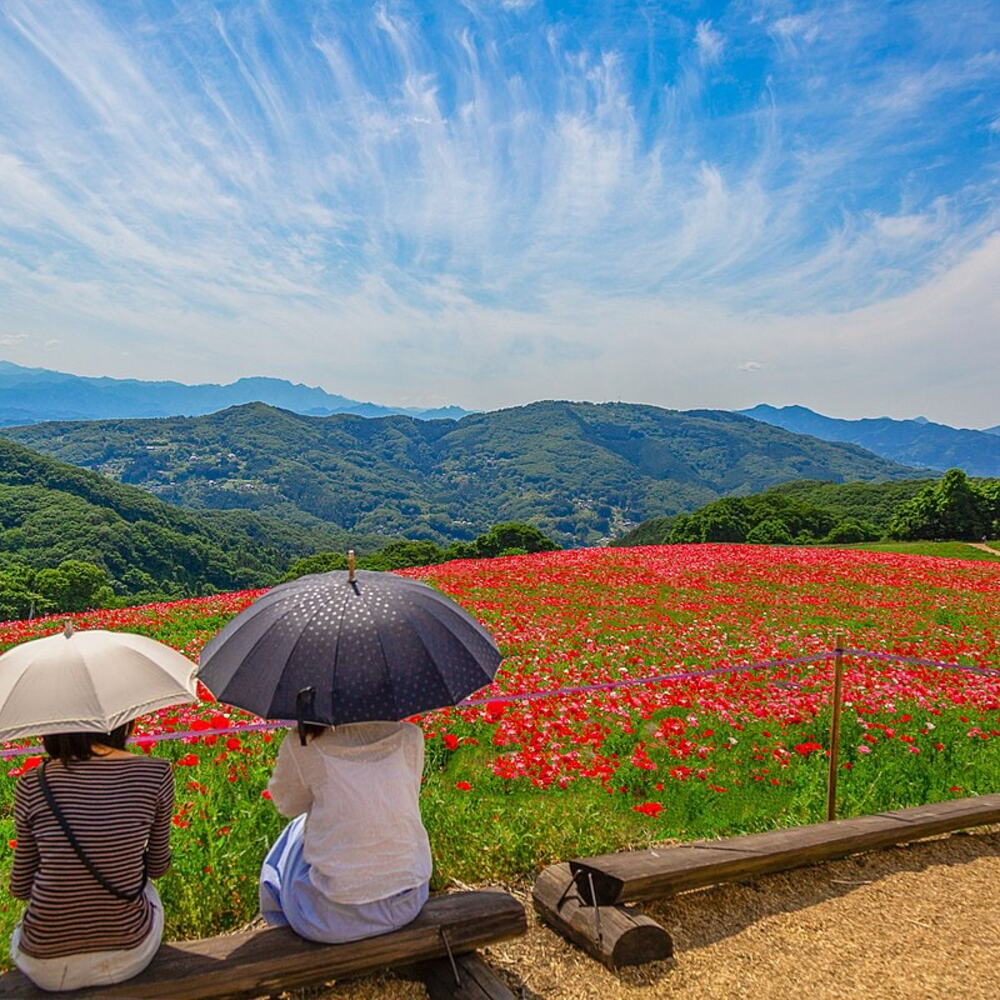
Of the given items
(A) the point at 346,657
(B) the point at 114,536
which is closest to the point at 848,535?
(A) the point at 346,657

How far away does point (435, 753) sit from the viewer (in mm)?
7141

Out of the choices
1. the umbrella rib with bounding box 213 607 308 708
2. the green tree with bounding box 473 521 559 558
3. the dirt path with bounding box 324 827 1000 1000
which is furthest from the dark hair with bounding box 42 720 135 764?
the green tree with bounding box 473 521 559 558

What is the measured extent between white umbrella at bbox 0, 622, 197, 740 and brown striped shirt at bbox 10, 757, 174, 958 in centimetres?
25

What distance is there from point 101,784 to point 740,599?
15880 millimetres

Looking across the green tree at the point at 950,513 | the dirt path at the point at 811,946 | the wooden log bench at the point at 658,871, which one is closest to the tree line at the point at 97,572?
the green tree at the point at 950,513

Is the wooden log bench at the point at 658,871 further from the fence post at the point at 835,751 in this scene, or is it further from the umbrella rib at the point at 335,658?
the umbrella rib at the point at 335,658

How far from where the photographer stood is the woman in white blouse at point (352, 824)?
3.24 m

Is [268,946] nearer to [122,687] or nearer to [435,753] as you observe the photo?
[122,687]

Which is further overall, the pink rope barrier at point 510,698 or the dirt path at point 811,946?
the pink rope barrier at point 510,698

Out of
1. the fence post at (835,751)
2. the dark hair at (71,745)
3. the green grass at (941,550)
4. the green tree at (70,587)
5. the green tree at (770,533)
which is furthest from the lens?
the green tree at (770,533)

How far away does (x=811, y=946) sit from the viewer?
13.8 ft

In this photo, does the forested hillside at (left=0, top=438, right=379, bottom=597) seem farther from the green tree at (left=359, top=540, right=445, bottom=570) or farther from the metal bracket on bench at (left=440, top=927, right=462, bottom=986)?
the metal bracket on bench at (left=440, top=927, right=462, bottom=986)

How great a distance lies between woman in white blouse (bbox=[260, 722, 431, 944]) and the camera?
128 inches

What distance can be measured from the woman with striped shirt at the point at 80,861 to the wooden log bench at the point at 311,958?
0.13m
